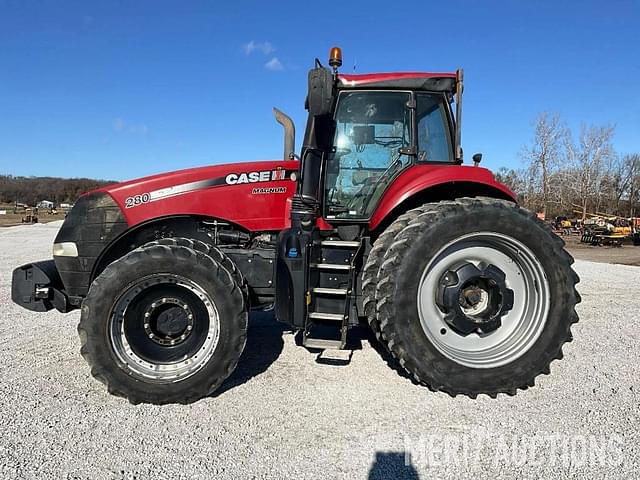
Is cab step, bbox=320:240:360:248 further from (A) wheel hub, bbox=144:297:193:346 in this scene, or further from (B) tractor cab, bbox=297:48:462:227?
(A) wheel hub, bbox=144:297:193:346

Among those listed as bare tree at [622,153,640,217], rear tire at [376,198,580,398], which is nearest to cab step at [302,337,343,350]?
rear tire at [376,198,580,398]

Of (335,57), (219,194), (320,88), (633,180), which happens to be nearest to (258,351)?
(219,194)

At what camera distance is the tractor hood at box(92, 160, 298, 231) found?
3.67m

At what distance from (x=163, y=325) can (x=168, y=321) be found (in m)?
0.04

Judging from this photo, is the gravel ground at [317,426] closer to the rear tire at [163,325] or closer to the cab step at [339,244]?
the rear tire at [163,325]

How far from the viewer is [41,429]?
2.65m

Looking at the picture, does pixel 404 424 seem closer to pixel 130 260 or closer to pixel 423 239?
pixel 423 239

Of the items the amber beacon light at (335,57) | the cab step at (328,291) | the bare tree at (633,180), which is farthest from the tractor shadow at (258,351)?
the bare tree at (633,180)

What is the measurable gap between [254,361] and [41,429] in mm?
1603

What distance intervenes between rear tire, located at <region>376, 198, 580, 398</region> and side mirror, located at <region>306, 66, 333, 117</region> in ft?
3.41

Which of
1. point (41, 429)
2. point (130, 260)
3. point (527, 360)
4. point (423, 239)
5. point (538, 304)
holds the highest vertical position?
point (423, 239)

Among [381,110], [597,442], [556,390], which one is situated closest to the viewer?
[597,442]

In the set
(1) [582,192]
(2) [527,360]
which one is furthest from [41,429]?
(1) [582,192]

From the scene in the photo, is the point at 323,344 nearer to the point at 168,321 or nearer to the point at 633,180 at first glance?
the point at 168,321
